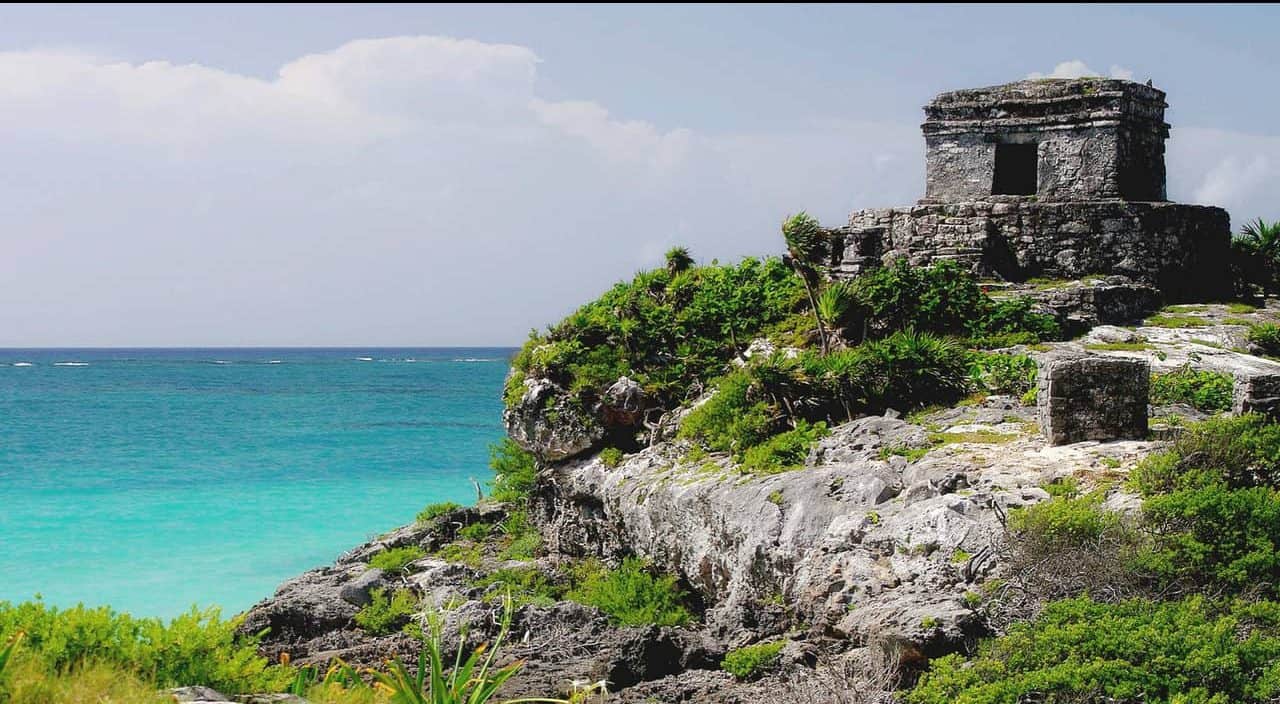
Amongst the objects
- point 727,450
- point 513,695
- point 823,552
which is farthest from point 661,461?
point 513,695

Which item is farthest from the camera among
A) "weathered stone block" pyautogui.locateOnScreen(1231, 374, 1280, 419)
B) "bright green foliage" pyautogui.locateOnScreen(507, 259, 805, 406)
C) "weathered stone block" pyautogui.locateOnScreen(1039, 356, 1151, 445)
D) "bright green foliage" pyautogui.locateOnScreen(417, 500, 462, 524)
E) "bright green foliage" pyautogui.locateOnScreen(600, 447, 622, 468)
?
"bright green foliage" pyautogui.locateOnScreen(417, 500, 462, 524)

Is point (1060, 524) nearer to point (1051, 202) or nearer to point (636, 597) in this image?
point (636, 597)

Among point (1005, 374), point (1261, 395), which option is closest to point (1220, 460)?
point (1261, 395)

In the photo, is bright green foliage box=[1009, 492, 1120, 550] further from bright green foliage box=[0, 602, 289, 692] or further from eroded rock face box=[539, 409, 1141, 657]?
bright green foliage box=[0, 602, 289, 692]

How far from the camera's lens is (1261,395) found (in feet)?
29.6

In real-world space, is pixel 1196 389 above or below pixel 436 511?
above

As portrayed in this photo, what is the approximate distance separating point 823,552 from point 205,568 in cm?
1769

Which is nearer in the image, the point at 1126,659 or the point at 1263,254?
the point at 1126,659

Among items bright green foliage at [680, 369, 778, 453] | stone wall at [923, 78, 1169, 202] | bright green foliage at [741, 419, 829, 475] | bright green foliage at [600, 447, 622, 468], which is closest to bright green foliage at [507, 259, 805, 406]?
bright green foliage at [600, 447, 622, 468]

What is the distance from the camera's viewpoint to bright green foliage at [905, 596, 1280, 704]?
19.4 ft

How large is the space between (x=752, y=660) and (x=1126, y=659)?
261 centimetres

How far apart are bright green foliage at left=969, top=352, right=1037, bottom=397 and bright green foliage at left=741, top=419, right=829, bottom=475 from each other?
191 centimetres

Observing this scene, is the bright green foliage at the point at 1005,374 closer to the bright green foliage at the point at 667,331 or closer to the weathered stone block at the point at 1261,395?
the weathered stone block at the point at 1261,395

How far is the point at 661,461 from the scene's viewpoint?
12.6 m
